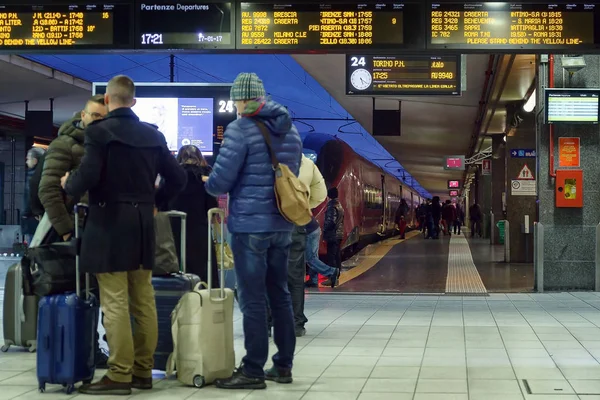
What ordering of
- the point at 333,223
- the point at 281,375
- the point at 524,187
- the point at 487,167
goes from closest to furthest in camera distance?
the point at 281,375 → the point at 333,223 → the point at 524,187 → the point at 487,167

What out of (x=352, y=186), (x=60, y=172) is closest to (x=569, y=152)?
(x=60, y=172)

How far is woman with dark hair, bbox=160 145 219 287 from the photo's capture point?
662 cm

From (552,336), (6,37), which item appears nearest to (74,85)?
(6,37)

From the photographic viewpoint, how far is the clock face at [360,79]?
12477mm

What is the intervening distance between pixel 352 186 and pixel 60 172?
14.3 metres

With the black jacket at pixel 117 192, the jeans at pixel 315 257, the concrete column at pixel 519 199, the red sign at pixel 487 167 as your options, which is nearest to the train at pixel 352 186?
the red sign at pixel 487 167

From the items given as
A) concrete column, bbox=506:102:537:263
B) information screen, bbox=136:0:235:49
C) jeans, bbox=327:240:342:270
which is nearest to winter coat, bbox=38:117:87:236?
information screen, bbox=136:0:235:49

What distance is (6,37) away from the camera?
8578mm

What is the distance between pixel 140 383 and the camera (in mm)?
4965

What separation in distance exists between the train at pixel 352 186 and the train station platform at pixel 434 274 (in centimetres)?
82

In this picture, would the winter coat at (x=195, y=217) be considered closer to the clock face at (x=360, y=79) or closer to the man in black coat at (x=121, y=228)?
the man in black coat at (x=121, y=228)

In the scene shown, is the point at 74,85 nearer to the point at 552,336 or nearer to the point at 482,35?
the point at 482,35

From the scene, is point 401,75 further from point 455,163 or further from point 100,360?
point 455,163

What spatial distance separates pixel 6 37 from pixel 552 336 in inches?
234
